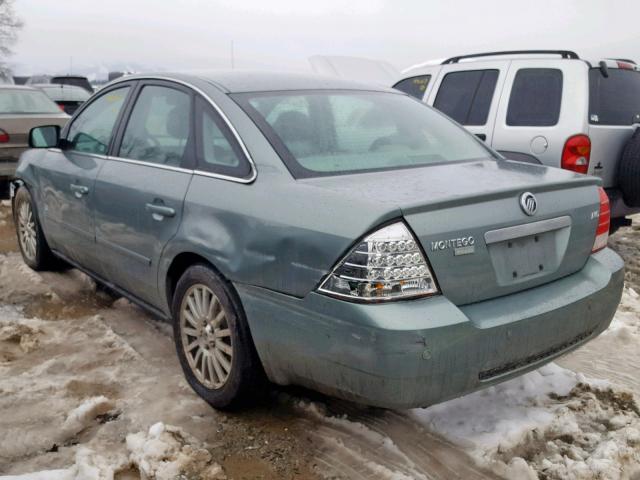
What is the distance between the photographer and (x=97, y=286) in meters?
5.13

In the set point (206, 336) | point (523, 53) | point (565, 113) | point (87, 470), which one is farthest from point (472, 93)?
point (87, 470)

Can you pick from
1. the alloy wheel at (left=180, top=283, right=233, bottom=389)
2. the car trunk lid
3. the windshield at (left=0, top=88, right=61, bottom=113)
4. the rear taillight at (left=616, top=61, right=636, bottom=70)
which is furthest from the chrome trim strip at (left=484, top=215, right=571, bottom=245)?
the windshield at (left=0, top=88, right=61, bottom=113)

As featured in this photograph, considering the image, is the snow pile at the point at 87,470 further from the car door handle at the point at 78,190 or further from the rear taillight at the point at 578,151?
the rear taillight at the point at 578,151

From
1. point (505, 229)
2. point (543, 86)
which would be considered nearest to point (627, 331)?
point (505, 229)

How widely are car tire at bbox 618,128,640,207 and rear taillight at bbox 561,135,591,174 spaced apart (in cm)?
37

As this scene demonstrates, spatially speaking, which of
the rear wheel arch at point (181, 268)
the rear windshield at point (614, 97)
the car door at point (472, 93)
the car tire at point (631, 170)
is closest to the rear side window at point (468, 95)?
the car door at point (472, 93)

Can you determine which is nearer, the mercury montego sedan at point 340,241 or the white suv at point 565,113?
the mercury montego sedan at point 340,241

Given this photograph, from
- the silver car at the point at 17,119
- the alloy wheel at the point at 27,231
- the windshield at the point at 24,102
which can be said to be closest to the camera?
the alloy wheel at the point at 27,231

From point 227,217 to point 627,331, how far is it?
2.72m

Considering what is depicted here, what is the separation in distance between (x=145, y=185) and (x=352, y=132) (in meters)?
1.13

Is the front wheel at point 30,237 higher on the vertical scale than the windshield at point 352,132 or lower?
lower

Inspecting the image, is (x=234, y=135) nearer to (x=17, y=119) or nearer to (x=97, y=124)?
(x=97, y=124)

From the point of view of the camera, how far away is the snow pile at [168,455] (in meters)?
2.63

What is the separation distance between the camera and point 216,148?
10.4 ft
